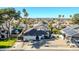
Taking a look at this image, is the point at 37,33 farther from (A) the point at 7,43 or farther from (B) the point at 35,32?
(A) the point at 7,43

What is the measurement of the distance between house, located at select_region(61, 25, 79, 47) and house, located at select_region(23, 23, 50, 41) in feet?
0.64

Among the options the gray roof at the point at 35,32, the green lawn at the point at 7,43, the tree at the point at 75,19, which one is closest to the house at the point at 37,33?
the gray roof at the point at 35,32

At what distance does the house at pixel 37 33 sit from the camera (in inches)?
97.1

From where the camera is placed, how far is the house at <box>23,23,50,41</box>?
2466mm

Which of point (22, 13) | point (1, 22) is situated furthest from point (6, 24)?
point (22, 13)

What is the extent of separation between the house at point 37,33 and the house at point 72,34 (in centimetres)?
20

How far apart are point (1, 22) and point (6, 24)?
6cm

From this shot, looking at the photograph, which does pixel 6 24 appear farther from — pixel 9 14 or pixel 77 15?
pixel 77 15

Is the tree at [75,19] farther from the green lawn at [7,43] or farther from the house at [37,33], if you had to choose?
the green lawn at [7,43]

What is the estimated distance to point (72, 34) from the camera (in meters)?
2.46

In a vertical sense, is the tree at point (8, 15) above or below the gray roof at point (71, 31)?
above

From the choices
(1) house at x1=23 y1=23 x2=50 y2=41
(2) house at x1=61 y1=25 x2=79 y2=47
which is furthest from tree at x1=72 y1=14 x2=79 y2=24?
(1) house at x1=23 y1=23 x2=50 y2=41

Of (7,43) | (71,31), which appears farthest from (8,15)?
(71,31)

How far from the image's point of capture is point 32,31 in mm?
2469
